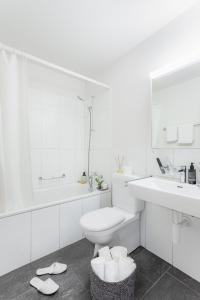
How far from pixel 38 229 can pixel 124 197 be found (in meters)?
0.94

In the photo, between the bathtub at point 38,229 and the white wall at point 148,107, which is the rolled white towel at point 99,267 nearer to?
the bathtub at point 38,229

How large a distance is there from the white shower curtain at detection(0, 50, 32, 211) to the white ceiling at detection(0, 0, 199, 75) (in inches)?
16.0

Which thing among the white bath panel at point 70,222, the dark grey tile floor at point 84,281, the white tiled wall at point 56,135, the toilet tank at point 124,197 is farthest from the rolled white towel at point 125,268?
the white tiled wall at point 56,135

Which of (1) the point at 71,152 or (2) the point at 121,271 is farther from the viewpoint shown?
(1) the point at 71,152

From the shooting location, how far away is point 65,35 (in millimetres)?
1759

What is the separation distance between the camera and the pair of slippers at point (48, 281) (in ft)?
4.09

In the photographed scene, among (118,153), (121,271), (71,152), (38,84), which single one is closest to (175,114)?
(118,153)

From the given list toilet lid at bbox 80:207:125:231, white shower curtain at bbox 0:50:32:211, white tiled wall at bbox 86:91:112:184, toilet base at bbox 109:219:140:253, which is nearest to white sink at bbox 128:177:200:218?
toilet lid at bbox 80:207:125:231

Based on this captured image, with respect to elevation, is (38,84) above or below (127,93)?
above

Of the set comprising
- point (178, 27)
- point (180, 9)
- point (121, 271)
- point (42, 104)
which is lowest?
point (121, 271)

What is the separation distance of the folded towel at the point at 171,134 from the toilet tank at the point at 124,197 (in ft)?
1.73

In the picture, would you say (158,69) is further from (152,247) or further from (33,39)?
(152,247)

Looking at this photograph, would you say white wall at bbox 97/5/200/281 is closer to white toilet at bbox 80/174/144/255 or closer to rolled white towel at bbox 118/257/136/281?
white toilet at bbox 80/174/144/255

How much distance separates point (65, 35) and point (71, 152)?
1.60 meters
